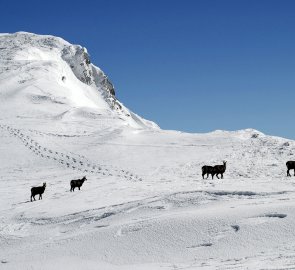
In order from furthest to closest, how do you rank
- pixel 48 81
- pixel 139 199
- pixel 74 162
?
pixel 48 81
pixel 74 162
pixel 139 199

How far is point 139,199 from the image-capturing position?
812 inches

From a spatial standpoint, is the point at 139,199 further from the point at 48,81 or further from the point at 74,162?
the point at 48,81

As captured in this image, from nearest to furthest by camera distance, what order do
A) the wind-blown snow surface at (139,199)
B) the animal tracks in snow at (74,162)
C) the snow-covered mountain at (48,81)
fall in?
the wind-blown snow surface at (139,199) → the animal tracks in snow at (74,162) → the snow-covered mountain at (48,81)

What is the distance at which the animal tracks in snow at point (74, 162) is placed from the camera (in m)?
34.0

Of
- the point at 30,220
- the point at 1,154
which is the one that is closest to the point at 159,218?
the point at 30,220

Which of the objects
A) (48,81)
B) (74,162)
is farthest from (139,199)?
(48,81)

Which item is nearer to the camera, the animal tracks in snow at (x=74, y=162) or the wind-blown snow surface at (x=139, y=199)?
the wind-blown snow surface at (x=139, y=199)

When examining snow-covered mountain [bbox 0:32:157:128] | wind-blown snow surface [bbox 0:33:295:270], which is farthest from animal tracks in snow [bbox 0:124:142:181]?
snow-covered mountain [bbox 0:32:157:128]

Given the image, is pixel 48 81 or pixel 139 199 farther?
pixel 48 81

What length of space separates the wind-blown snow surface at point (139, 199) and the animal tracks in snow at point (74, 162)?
10 cm

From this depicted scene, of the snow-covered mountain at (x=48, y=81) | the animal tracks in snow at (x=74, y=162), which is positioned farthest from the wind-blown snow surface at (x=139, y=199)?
the snow-covered mountain at (x=48, y=81)

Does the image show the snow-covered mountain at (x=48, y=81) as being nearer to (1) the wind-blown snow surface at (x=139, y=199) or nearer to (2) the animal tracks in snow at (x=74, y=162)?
(1) the wind-blown snow surface at (x=139, y=199)

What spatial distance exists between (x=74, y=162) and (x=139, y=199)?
18.0 metres

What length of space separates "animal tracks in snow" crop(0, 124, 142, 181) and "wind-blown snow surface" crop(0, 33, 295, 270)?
10cm
